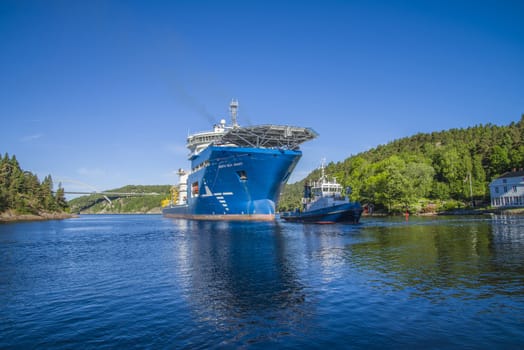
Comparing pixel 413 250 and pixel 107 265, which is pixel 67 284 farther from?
pixel 413 250

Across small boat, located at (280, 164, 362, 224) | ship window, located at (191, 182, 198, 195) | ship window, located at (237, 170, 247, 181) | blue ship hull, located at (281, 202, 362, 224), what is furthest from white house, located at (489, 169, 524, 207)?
ship window, located at (191, 182, 198, 195)

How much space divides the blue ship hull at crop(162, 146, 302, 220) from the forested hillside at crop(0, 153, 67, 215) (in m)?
59.1

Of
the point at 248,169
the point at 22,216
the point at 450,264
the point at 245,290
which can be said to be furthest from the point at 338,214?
the point at 22,216

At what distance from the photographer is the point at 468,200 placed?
9219cm

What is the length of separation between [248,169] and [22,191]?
275 feet

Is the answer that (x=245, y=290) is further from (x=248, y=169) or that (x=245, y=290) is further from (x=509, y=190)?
(x=509, y=190)

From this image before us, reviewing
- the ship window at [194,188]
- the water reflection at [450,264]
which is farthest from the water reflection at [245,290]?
the ship window at [194,188]

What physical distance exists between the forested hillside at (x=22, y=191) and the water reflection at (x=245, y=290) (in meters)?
91.4

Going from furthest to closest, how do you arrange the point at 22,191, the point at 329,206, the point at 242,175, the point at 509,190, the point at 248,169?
the point at 22,191 < the point at 509,190 < the point at 242,175 < the point at 248,169 < the point at 329,206

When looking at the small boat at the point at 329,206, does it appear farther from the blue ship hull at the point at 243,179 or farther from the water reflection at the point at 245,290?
the water reflection at the point at 245,290

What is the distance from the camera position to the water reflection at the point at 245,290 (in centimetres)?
1045

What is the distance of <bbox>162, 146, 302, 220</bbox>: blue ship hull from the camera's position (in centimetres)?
5962

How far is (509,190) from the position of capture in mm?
77125

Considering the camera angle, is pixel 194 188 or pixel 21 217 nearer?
pixel 194 188
